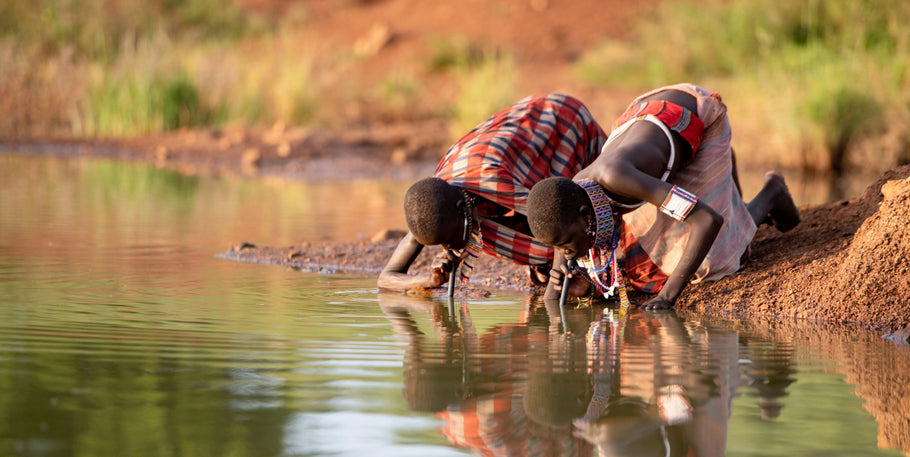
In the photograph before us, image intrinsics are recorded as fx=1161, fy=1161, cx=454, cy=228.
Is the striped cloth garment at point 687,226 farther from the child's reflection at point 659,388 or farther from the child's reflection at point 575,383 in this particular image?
the child's reflection at point 659,388

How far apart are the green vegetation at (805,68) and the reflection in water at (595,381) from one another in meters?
8.45

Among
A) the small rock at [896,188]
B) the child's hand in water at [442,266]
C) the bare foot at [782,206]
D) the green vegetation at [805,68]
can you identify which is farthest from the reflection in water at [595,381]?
the green vegetation at [805,68]

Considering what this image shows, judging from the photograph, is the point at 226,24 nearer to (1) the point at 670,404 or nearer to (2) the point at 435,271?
(2) the point at 435,271

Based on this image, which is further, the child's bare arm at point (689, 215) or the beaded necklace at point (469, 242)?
the beaded necklace at point (469, 242)

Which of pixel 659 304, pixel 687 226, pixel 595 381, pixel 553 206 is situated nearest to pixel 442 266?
pixel 553 206

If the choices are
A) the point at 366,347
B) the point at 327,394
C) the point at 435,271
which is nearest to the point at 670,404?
the point at 327,394

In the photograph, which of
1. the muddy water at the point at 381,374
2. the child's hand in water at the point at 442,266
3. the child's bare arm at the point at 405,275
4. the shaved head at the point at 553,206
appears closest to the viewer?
the muddy water at the point at 381,374

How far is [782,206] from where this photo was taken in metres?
5.65

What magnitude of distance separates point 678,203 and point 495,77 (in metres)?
11.7

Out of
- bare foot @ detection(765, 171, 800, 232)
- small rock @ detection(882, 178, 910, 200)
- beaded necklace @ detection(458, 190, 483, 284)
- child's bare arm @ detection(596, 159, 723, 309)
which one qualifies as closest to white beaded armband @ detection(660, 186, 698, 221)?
child's bare arm @ detection(596, 159, 723, 309)

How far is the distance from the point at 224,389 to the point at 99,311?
1536 millimetres

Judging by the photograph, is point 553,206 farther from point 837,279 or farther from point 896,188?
point 896,188

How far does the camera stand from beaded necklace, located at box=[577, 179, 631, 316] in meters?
4.40

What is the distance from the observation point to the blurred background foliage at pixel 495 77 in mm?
12562
